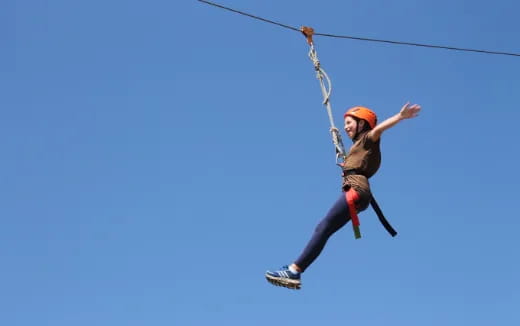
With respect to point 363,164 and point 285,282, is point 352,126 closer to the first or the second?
point 363,164

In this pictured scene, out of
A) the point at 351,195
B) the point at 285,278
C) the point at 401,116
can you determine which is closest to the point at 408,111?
the point at 401,116

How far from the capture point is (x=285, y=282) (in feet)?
22.0

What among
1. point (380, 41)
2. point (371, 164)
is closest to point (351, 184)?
point (371, 164)

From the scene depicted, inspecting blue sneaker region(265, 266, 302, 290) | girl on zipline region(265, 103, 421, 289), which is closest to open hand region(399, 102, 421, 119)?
girl on zipline region(265, 103, 421, 289)

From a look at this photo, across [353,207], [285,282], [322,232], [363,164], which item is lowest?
[285,282]

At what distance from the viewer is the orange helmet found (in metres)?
7.25

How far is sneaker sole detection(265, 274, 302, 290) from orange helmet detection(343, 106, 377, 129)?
5.88 ft

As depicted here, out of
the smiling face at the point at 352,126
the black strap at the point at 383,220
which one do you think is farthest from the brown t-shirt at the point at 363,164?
the black strap at the point at 383,220

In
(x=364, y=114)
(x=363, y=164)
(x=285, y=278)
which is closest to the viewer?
(x=285, y=278)

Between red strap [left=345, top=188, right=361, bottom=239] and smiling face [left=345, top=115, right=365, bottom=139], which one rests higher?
smiling face [left=345, top=115, right=365, bottom=139]

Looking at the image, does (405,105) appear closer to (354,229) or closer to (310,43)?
(354,229)

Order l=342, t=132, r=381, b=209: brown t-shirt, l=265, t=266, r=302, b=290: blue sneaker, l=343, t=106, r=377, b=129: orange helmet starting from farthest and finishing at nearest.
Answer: l=343, t=106, r=377, b=129: orange helmet
l=342, t=132, r=381, b=209: brown t-shirt
l=265, t=266, r=302, b=290: blue sneaker

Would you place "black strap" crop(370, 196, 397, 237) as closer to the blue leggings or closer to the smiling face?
the blue leggings

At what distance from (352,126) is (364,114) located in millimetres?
173
